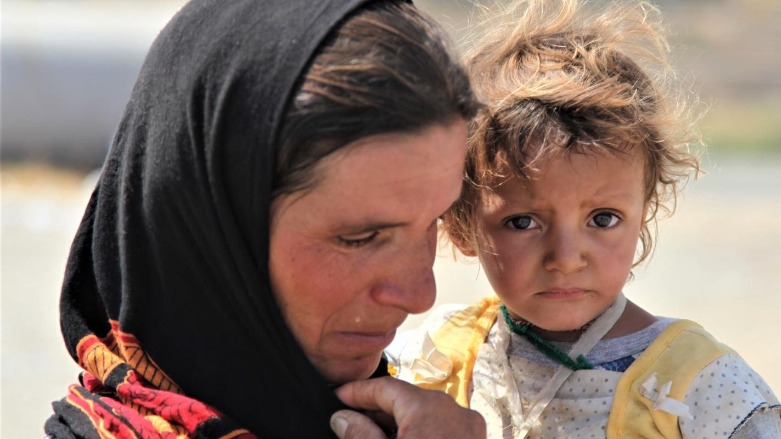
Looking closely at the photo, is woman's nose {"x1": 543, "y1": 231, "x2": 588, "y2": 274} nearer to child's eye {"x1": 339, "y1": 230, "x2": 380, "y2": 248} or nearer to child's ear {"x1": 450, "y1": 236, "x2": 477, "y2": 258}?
child's ear {"x1": 450, "y1": 236, "x2": 477, "y2": 258}

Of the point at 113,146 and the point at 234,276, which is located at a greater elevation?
the point at 113,146

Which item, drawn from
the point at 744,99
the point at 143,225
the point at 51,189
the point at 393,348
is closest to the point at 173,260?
the point at 143,225

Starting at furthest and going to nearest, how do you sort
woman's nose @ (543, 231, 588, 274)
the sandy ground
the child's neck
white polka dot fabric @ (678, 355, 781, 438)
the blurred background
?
the blurred background
the sandy ground
the child's neck
woman's nose @ (543, 231, 588, 274)
white polka dot fabric @ (678, 355, 781, 438)

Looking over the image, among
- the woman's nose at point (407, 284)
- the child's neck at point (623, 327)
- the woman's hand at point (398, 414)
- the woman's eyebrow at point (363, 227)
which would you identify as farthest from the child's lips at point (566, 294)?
the woman's eyebrow at point (363, 227)

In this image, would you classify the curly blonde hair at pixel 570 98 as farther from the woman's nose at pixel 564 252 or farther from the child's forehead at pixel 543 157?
the woman's nose at pixel 564 252

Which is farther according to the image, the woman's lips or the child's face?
the child's face

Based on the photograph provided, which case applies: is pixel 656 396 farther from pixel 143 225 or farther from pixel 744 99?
pixel 744 99

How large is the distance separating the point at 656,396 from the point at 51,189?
12102 millimetres

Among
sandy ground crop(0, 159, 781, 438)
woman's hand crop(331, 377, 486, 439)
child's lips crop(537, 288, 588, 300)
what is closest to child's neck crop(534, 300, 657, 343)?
child's lips crop(537, 288, 588, 300)

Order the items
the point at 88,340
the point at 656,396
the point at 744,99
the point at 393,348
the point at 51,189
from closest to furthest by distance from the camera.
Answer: the point at 88,340, the point at 656,396, the point at 393,348, the point at 51,189, the point at 744,99

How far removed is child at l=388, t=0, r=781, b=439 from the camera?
2684 mm

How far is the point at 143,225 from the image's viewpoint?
207 centimetres

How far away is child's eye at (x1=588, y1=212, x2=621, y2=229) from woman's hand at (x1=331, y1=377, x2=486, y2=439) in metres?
0.79

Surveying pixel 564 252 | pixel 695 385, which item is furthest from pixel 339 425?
pixel 695 385
